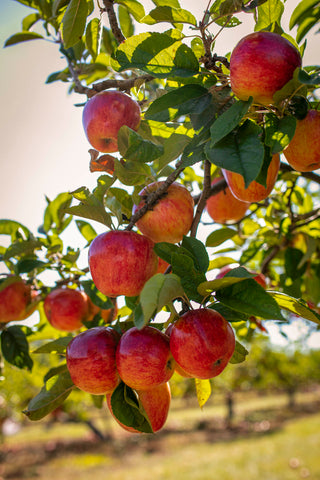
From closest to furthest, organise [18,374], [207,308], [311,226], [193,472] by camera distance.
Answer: [207,308] → [311,226] → [193,472] → [18,374]

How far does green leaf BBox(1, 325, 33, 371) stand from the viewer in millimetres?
1404

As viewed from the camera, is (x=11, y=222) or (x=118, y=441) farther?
(x=118, y=441)

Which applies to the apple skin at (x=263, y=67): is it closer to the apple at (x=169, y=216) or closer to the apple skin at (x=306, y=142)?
the apple skin at (x=306, y=142)

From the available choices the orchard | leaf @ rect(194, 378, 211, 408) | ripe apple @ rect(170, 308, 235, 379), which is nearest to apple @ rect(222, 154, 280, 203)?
the orchard

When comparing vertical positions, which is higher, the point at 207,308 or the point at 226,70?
the point at 226,70

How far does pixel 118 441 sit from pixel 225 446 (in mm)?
3383

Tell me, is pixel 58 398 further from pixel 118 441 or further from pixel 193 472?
pixel 118 441

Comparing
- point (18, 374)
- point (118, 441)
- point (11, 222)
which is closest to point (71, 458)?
point (118, 441)

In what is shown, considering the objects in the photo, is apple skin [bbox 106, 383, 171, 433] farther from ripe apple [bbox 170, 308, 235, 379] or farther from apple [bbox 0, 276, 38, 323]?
apple [bbox 0, 276, 38, 323]

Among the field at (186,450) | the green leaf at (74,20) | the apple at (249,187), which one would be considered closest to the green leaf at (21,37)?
the green leaf at (74,20)

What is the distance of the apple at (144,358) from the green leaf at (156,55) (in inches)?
20.9

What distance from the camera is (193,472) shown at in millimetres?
7855

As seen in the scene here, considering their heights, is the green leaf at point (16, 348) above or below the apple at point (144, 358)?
below

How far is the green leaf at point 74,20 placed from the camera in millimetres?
955
